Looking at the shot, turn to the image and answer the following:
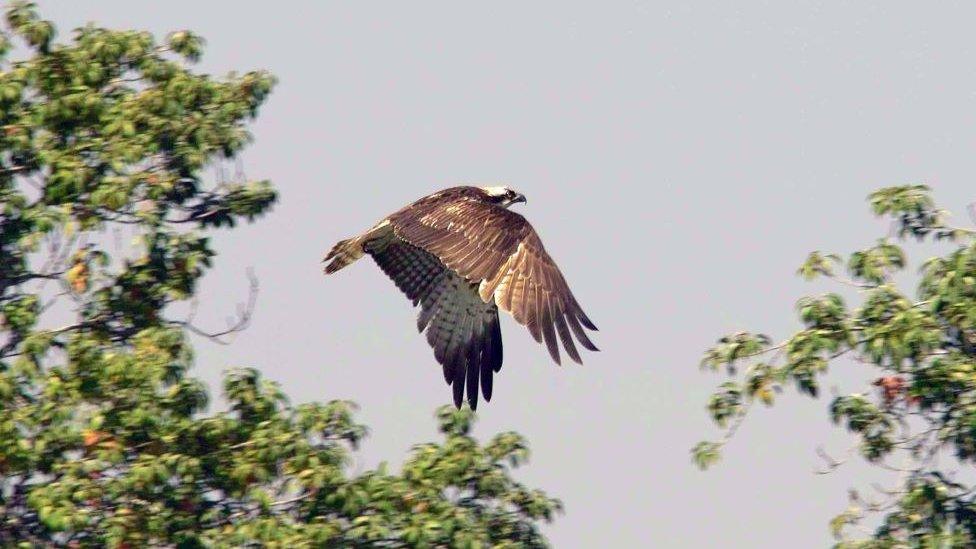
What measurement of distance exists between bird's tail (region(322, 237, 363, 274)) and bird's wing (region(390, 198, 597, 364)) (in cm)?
113

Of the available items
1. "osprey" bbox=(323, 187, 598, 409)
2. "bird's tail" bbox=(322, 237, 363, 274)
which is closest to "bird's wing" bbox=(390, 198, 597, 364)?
"osprey" bbox=(323, 187, 598, 409)

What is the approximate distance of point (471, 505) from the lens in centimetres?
1509

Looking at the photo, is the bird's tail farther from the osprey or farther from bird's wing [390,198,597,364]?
bird's wing [390,198,597,364]

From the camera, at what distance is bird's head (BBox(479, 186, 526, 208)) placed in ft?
56.5

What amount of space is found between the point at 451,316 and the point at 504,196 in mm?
1174

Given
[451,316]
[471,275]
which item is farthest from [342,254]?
[471,275]

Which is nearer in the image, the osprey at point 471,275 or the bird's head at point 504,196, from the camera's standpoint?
the osprey at point 471,275

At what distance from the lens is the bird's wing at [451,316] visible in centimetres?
1691

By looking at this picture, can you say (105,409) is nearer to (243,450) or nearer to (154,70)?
(243,450)

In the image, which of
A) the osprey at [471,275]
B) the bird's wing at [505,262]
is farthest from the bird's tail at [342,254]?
the bird's wing at [505,262]

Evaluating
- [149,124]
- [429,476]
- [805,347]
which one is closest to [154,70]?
[149,124]

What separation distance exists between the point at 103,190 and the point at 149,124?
84cm

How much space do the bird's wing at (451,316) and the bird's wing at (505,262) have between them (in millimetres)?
1480

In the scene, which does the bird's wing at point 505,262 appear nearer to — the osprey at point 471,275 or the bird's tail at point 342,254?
the osprey at point 471,275
